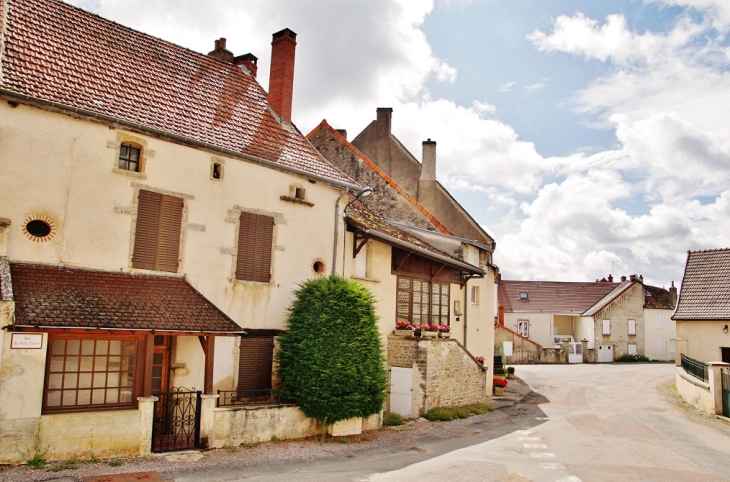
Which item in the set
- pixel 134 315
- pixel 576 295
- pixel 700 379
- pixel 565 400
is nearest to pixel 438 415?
pixel 565 400

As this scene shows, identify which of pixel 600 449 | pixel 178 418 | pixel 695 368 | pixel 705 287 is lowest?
pixel 600 449

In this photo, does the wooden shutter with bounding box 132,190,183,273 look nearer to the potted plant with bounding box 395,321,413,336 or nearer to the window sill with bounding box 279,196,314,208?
the window sill with bounding box 279,196,314,208

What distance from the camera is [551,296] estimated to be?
48344 mm

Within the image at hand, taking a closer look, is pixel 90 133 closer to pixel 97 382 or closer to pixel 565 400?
pixel 97 382

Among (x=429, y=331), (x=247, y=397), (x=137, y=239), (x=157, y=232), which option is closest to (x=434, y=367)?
(x=429, y=331)

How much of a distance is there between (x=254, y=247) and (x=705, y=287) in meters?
22.1

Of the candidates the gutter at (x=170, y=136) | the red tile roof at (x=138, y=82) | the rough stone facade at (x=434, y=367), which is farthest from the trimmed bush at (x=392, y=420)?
the red tile roof at (x=138, y=82)

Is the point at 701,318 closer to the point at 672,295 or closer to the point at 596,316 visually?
the point at 596,316

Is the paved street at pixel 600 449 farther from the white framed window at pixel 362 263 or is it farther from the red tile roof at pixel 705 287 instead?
the white framed window at pixel 362 263

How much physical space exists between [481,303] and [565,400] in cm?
475

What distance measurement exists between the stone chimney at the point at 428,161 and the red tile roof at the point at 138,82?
1012cm

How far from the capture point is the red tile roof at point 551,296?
4650 centimetres

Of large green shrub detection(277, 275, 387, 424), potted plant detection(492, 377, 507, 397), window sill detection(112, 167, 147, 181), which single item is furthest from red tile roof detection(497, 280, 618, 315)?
window sill detection(112, 167, 147, 181)

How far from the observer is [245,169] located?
13.9m
